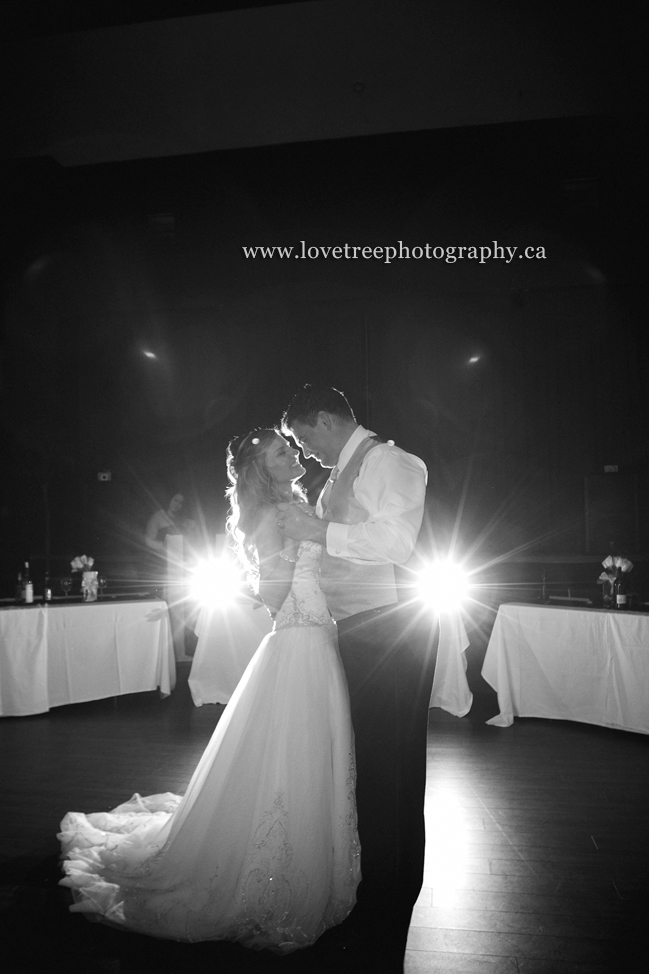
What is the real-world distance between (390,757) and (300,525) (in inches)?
28.8

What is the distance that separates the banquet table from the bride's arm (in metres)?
2.51

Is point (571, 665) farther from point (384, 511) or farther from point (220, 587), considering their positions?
point (384, 511)

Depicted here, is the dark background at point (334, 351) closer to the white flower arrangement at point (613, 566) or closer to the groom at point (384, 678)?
the white flower arrangement at point (613, 566)

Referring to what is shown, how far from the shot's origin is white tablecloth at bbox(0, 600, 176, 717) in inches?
169

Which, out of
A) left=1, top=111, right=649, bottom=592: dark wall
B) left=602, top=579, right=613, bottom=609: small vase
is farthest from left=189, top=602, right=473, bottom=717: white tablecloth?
left=1, top=111, right=649, bottom=592: dark wall

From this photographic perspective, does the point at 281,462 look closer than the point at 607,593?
Yes

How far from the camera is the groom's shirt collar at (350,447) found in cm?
228

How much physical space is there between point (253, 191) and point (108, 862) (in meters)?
5.94

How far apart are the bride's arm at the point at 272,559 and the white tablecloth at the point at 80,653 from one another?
9.08ft

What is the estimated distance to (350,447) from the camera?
2283mm

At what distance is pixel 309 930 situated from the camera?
181 cm

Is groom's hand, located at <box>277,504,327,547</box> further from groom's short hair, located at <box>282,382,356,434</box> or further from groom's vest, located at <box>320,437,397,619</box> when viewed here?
groom's short hair, located at <box>282,382,356,434</box>

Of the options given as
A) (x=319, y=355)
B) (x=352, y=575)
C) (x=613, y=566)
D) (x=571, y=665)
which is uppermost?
(x=319, y=355)

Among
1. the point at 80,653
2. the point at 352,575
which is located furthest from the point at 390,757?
the point at 80,653
